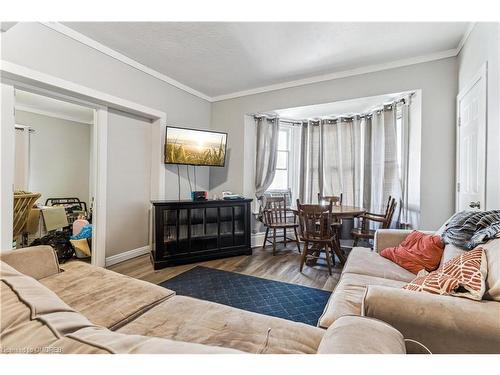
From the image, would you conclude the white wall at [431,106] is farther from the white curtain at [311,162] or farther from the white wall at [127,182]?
the white wall at [127,182]

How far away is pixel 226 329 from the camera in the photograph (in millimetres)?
943

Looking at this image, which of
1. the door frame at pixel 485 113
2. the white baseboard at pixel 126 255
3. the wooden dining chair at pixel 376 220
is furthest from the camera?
the wooden dining chair at pixel 376 220

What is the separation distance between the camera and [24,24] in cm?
204

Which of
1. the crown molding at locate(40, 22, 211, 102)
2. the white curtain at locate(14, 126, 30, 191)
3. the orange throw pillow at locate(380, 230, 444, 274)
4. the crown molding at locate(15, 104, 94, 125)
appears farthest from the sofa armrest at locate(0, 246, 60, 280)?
the crown molding at locate(15, 104, 94, 125)

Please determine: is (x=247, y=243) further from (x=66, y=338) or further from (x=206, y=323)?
(x=66, y=338)

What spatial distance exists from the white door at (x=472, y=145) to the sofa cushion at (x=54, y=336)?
2.59 m

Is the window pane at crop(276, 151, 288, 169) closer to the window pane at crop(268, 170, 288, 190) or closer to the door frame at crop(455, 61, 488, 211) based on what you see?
the window pane at crop(268, 170, 288, 190)

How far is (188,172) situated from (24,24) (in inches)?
96.0

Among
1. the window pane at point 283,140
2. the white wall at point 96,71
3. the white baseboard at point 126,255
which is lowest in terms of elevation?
the white baseboard at point 126,255

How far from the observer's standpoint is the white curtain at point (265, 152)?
4.20 meters

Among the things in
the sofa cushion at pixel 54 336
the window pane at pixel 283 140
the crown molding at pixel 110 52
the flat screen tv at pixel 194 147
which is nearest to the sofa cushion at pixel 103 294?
the sofa cushion at pixel 54 336

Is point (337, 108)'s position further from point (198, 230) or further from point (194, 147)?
point (198, 230)

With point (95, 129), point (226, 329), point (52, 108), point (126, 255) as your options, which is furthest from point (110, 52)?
point (226, 329)
